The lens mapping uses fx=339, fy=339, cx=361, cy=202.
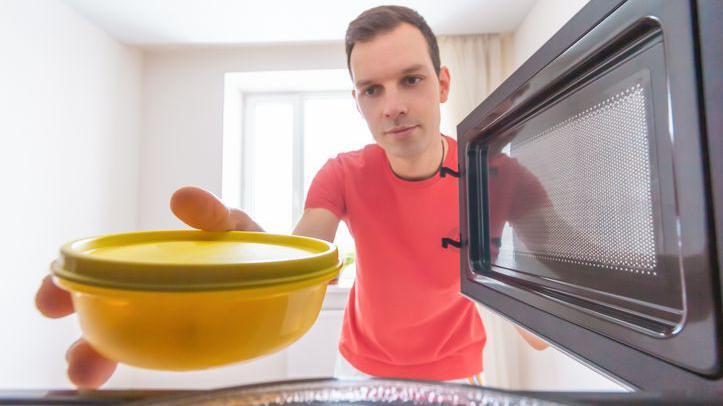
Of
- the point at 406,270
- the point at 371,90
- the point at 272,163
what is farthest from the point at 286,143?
the point at 406,270

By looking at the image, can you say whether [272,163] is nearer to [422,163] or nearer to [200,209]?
[422,163]

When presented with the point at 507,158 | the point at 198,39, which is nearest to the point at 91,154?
the point at 198,39

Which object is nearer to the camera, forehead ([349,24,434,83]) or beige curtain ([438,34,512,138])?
forehead ([349,24,434,83])

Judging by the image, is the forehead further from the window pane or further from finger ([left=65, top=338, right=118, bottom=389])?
the window pane

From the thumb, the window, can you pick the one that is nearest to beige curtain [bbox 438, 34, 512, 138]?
the window

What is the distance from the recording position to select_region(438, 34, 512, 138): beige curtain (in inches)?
76.1

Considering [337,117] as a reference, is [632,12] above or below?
below

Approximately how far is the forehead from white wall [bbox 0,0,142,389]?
59.4 inches

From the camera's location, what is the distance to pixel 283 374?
6.68 ft

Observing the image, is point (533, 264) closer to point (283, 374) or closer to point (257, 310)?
point (257, 310)

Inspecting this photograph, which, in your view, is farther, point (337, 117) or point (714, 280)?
point (337, 117)

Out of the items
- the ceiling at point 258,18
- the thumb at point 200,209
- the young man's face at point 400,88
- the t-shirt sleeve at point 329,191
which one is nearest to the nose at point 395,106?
the young man's face at point 400,88

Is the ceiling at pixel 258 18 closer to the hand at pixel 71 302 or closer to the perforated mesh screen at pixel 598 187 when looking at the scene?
the perforated mesh screen at pixel 598 187

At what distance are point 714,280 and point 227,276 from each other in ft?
1.00
